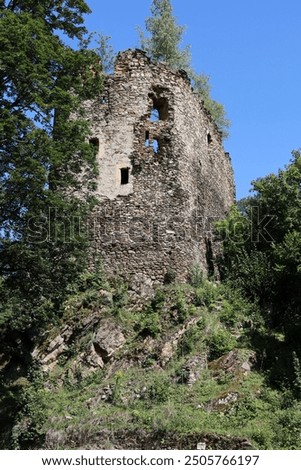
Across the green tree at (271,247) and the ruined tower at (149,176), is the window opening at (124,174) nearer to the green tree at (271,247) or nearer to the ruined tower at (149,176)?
the ruined tower at (149,176)

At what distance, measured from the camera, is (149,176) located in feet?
66.5

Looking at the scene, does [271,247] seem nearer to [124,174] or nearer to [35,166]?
[124,174]

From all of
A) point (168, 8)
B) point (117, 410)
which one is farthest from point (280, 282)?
point (168, 8)

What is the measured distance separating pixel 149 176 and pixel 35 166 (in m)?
6.04

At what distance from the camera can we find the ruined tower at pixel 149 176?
19484mm

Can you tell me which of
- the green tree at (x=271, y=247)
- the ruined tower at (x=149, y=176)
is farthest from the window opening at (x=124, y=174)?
the green tree at (x=271, y=247)

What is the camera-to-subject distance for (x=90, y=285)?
18766mm

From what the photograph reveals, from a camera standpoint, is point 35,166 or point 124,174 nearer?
point 35,166

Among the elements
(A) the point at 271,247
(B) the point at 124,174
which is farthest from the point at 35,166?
(A) the point at 271,247

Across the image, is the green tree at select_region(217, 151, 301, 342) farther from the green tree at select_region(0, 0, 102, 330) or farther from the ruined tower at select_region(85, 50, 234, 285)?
the green tree at select_region(0, 0, 102, 330)

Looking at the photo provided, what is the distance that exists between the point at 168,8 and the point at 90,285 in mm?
18098

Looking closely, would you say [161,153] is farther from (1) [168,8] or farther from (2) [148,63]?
(1) [168,8]

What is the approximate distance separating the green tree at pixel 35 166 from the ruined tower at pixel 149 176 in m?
3.29

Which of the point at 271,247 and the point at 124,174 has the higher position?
the point at 124,174
